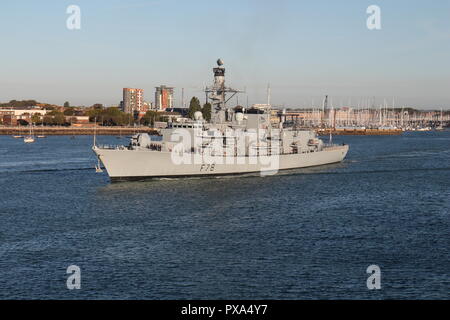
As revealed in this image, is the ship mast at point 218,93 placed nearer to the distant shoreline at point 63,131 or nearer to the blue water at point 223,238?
the blue water at point 223,238

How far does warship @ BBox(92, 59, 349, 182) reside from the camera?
46156 mm

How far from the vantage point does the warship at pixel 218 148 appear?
46.2 meters

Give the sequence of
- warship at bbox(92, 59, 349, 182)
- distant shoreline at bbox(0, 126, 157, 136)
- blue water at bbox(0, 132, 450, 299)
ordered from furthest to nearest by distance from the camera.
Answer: distant shoreline at bbox(0, 126, 157, 136) → warship at bbox(92, 59, 349, 182) → blue water at bbox(0, 132, 450, 299)

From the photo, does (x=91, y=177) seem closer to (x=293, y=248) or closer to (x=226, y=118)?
(x=226, y=118)

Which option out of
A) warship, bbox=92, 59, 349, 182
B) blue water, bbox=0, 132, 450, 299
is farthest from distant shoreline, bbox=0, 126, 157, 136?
blue water, bbox=0, 132, 450, 299

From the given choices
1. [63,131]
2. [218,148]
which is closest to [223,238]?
[218,148]

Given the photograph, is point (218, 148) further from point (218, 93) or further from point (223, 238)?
point (223, 238)

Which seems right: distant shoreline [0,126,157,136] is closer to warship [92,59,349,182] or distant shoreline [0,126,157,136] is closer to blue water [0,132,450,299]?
warship [92,59,349,182]

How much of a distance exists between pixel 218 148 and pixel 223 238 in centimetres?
2268

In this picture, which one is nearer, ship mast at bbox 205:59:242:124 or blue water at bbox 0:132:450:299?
blue water at bbox 0:132:450:299

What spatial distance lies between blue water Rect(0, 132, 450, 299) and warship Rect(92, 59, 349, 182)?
1.65m

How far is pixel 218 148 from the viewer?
50.2m

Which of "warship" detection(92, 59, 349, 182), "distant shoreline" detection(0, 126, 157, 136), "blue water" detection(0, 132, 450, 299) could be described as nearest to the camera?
"blue water" detection(0, 132, 450, 299)
